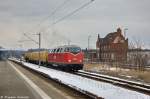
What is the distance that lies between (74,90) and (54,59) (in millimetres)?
30747

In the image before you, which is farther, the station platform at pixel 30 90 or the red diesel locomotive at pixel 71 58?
the red diesel locomotive at pixel 71 58

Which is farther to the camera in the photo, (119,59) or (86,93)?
(119,59)

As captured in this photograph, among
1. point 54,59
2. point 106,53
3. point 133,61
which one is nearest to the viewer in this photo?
point 54,59

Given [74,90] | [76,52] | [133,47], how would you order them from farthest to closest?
[133,47]
[76,52]
[74,90]

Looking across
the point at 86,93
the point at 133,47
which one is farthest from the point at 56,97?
the point at 133,47

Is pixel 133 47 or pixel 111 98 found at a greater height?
pixel 133 47

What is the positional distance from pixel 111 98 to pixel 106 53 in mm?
84801

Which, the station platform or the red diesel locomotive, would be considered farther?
the red diesel locomotive

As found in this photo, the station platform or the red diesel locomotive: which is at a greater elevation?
the red diesel locomotive

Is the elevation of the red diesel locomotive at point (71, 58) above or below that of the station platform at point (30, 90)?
above

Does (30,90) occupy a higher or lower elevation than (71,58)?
lower

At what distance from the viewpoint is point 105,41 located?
130625mm

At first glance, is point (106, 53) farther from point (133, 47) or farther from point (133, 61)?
point (133, 61)

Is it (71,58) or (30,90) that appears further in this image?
(71,58)
